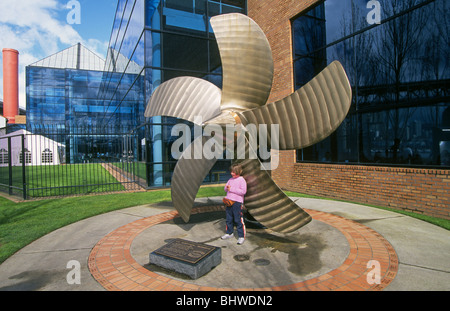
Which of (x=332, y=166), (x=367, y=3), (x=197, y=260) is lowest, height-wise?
(x=197, y=260)

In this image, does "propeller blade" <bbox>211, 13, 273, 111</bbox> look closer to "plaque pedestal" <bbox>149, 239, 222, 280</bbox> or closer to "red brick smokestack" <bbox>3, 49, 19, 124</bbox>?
"plaque pedestal" <bbox>149, 239, 222, 280</bbox>

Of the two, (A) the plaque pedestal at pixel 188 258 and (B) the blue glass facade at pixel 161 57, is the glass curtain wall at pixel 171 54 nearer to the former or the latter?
(B) the blue glass facade at pixel 161 57

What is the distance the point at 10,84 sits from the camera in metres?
43.7

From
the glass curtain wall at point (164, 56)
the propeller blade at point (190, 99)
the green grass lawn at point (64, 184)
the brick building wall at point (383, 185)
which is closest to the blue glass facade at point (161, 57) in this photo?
the glass curtain wall at point (164, 56)

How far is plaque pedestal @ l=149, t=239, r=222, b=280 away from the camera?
3.22 metres

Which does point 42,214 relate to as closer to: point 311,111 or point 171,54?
point 311,111

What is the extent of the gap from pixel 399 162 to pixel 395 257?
444 cm

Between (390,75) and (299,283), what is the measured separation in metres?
→ 7.11

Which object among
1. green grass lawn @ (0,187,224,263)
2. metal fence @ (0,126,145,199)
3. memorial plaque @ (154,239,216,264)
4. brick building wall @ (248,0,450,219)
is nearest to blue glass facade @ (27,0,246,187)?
metal fence @ (0,126,145,199)

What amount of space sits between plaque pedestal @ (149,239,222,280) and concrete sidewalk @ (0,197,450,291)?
0.36 feet

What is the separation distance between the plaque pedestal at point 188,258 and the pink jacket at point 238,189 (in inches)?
41.0
